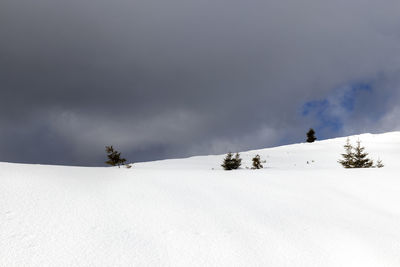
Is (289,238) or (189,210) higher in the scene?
(189,210)

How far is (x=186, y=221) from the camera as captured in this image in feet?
10.5

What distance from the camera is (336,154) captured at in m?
17.9

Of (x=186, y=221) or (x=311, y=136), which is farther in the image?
(x=311, y=136)

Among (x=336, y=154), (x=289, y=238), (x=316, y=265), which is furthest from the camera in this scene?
(x=336, y=154)

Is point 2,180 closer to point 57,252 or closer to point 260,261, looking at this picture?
point 57,252

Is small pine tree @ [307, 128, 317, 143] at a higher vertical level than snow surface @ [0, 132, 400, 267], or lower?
higher

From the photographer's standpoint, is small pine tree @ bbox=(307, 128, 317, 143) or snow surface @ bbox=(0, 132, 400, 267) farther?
small pine tree @ bbox=(307, 128, 317, 143)

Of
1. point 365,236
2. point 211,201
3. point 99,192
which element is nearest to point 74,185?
point 99,192

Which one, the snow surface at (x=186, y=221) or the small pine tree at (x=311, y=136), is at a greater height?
the small pine tree at (x=311, y=136)

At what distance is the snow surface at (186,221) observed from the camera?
2.54 m

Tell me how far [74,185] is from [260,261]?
2.99 metres

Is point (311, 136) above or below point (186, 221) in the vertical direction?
above

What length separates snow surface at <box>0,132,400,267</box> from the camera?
2537 millimetres

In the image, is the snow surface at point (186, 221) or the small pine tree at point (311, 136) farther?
the small pine tree at point (311, 136)
